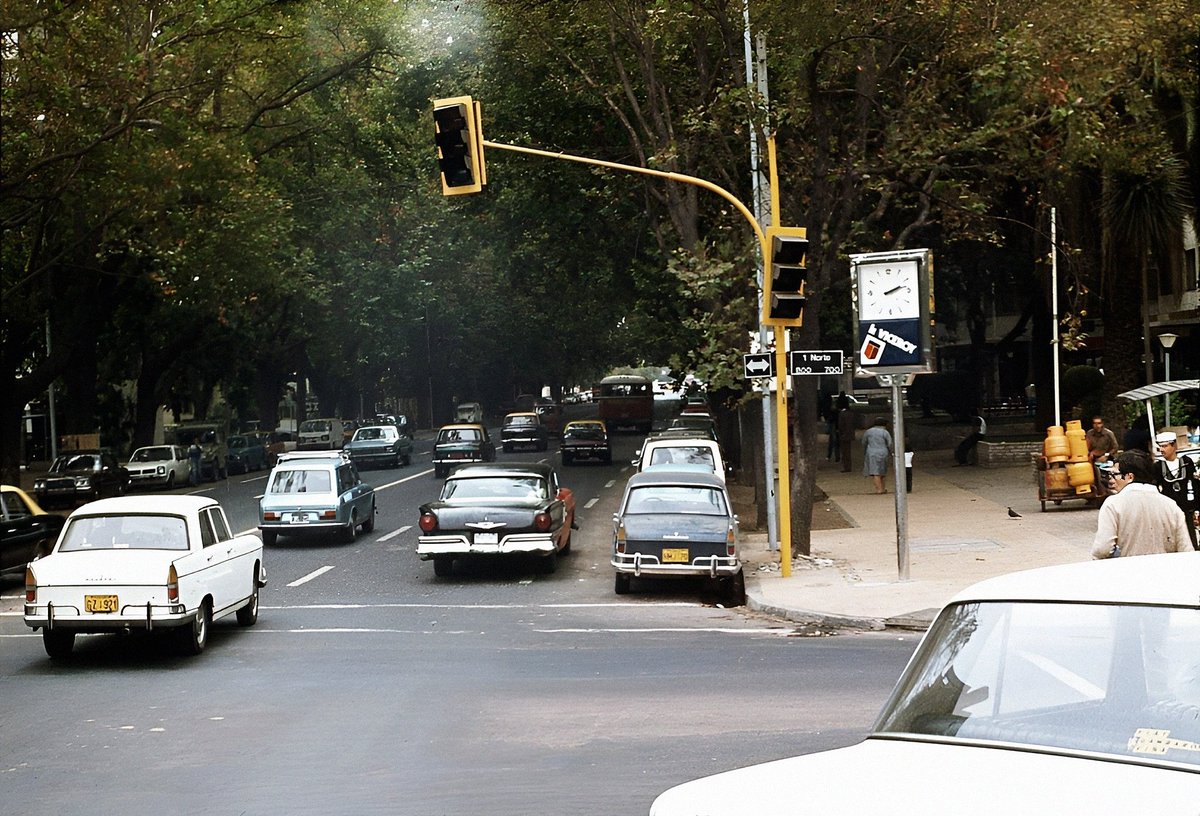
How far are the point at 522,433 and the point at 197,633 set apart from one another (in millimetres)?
41476

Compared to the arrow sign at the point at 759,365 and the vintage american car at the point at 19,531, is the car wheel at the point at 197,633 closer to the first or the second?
the vintage american car at the point at 19,531

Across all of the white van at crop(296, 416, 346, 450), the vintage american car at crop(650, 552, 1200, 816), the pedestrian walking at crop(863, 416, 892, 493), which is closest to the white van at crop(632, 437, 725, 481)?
the pedestrian walking at crop(863, 416, 892, 493)

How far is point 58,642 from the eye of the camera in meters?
13.9

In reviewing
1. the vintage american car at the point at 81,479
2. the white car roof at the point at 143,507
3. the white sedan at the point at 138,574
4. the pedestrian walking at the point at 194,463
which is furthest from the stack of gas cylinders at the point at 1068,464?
the pedestrian walking at the point at 194,463

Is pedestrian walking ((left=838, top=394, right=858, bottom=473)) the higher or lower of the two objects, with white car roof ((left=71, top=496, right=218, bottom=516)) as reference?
lower

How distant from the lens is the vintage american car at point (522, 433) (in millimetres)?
55375

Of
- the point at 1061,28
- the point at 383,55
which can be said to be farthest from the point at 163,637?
the point at 383,55

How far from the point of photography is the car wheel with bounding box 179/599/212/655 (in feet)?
46.3

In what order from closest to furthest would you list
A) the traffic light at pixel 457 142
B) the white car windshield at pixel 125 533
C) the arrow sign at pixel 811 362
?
the white car windshield at pixel 125 533, the traffic light at pixel 457 142, the arrow sign at pixel 811 362

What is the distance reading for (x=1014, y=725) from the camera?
4.44 metres

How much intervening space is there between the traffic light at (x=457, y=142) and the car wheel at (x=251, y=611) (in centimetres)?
523

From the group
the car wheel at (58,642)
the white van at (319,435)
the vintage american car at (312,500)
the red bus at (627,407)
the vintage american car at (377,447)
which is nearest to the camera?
the car wheel at (58,642)

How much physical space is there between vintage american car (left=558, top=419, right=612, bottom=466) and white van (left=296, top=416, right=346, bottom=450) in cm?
1585

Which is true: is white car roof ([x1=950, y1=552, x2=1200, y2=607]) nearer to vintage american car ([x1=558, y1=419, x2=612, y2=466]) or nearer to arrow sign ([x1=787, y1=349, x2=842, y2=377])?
arrow sign ([x1=787, y1=349, x2=842, y2=377])
